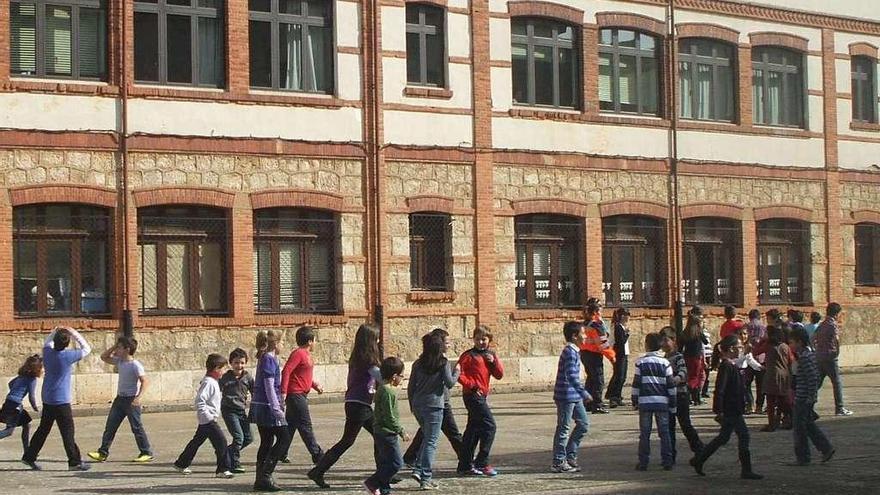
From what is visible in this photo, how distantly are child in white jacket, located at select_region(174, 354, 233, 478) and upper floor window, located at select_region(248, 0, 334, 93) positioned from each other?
11998 mm

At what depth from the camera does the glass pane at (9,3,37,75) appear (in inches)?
1063

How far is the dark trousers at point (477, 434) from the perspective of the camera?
17.6 metres

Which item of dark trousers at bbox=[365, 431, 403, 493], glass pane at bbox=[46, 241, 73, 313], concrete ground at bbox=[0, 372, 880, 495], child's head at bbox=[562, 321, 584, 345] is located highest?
glass pane at bbox=[46, 241, 73, 313]

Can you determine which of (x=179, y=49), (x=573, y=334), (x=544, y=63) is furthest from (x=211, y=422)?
(x=544, y=63)

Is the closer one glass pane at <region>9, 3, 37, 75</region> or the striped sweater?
the striped sweater

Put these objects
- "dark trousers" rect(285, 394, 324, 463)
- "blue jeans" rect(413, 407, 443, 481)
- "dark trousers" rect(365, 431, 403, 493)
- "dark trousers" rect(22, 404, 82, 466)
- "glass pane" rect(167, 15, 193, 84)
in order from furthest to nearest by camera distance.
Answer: "glass pane" rect(167, 15, 193, 84), "dark trousers" rect(22, 404, 82, 466), "dark trousers" rect(285, 394, 324, 463), "blue jeans" rect(413, 407, 443, 481), "dark trousers" rect(365, 431, 403, 493)

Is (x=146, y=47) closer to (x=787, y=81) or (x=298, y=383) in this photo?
(x=298, y=383)

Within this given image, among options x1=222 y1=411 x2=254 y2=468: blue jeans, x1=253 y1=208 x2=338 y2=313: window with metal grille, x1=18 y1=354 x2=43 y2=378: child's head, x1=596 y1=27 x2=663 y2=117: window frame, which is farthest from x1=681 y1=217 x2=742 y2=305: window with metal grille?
x1=18 y1=354 x2=43 y2=378: child's head

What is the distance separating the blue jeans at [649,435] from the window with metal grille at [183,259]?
489 inches

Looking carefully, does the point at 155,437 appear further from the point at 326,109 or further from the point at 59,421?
the point at 326,109

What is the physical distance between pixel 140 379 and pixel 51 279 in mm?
8406

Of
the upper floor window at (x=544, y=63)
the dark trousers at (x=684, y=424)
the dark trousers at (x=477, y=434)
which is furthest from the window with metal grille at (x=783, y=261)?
the dark trousers at (x=477, y=434)

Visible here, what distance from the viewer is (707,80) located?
35.5 meters

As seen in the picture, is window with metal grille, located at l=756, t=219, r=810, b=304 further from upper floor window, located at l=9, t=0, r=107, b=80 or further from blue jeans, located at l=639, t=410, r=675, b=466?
blue jeans, located at l=639, t=410, r=675, b=466
